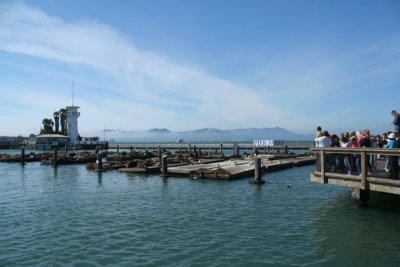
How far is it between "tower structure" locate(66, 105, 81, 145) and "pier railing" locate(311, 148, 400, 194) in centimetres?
8607

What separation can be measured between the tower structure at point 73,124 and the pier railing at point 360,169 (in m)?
86.1

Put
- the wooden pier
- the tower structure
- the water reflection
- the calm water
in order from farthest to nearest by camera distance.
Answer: the tower structure < the water reflection < the wooden pier < the calm water

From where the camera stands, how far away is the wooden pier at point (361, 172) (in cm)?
1217

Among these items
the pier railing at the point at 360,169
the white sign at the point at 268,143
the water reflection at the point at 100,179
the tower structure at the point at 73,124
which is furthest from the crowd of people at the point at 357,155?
the tower structure at the point at 73,124

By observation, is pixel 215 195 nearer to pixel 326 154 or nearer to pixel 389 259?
pixel 326 154

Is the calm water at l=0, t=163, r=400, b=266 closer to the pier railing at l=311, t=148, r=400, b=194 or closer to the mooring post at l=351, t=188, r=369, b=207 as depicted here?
the mooring post at l=351, t=188, r=369, b=207

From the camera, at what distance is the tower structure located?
9369 centimetres

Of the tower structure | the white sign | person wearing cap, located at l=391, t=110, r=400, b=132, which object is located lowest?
the white sign

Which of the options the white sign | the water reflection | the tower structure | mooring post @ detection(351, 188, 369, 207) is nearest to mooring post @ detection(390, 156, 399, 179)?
mooring post @ detection(351, 188, 369, 207)

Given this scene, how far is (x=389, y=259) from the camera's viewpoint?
9734 millimetres

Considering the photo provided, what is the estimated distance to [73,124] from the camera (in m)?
94.0

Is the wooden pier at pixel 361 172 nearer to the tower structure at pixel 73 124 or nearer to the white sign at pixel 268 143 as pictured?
the white sign at pixel 268 143

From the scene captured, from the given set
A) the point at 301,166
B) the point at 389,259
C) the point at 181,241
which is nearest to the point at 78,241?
the point at 181,241

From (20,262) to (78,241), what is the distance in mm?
1991
